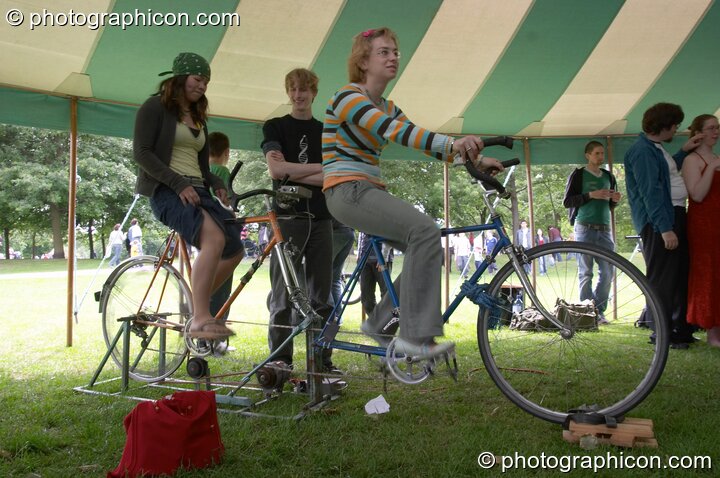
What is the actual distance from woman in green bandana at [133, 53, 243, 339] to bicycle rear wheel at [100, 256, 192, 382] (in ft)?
1.54

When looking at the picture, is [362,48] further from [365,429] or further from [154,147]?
[365,429]

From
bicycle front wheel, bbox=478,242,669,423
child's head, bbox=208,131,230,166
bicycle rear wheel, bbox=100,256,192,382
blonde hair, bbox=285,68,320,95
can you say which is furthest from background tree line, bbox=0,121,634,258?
bicycle front wheel, bbox=478,242,669,423

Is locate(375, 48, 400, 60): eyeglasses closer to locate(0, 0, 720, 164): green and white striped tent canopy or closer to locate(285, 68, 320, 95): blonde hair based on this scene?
locate(285, 68, 320, 95): blonde hair

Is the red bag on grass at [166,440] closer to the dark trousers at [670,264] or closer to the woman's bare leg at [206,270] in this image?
the woman's bare leg at [206,270]

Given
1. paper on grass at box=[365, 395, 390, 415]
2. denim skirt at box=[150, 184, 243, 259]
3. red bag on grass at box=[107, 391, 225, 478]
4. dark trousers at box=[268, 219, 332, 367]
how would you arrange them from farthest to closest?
1. dark trousers at box=[268, 219, 332, 367]
2. denim skirt at box=[150, 184, 243, 259]
3. paper on grass at box=[365, 395, 390, 415]
4. red bag on grass at box=[107, 391, 225, 478]

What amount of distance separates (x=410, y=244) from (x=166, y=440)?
44.9 inches

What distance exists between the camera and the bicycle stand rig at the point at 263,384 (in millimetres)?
2842

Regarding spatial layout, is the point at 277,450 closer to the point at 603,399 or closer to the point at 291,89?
the point at 603,399

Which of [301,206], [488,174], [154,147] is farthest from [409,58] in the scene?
[488,174]

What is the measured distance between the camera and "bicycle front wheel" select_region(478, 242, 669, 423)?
243 cm

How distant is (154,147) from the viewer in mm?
2996

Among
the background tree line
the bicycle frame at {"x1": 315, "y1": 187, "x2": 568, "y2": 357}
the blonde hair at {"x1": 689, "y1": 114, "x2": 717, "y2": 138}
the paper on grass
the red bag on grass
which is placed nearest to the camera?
the red bag on grass

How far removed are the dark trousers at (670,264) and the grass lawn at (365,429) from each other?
0.44 metres

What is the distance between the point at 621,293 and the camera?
2.84 m
